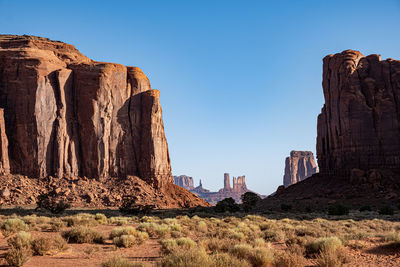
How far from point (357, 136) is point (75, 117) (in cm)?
4996

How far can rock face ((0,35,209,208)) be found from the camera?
4331cm

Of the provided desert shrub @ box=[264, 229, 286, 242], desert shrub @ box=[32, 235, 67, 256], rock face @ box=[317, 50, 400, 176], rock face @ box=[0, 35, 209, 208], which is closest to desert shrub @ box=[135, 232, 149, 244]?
desert shrub @ box=[32, 235, 67, 256]

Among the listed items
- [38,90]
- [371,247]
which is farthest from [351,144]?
[38,90]

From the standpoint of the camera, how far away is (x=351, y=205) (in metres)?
42.6

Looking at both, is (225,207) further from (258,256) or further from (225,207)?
(258,256)

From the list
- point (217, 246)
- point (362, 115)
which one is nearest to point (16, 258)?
point (217, 246)

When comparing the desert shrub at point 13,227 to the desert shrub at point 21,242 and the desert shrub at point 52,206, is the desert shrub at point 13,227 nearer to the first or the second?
the desert shrub at point 21,242

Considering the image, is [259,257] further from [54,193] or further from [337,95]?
[337,95]

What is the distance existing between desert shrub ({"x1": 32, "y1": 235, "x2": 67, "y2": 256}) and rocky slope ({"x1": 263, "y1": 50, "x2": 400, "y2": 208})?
1648 inches

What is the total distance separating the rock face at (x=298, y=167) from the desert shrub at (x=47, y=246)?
581 ft

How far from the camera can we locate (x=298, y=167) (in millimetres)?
181250

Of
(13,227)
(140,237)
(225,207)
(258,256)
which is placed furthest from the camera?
(225,207)

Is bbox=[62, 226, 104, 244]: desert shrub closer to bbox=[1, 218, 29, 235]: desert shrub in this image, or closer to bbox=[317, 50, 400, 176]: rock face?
bbox=[1, 218, 29, 235]: desert shrub

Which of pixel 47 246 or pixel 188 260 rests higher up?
pixel 188 260
